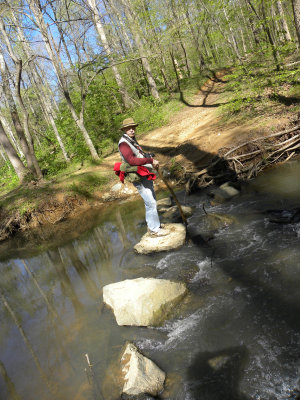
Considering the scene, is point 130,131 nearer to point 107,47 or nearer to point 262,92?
point 262,92

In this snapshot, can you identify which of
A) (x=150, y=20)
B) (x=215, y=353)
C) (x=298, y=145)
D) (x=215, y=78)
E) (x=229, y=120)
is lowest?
(x=215, y=353)

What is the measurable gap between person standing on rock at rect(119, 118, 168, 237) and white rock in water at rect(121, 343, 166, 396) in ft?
10.2

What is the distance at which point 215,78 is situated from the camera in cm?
2362

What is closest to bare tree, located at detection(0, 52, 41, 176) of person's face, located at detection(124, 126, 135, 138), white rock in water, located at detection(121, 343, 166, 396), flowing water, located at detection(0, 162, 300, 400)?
flowing water, located at detection(0, 162, 300, 400)

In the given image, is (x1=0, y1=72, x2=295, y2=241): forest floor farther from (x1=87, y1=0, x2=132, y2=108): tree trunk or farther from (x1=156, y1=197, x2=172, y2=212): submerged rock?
(x1=87, y1=0, x2=132, y2=108): tree trunk

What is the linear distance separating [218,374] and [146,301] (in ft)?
4.39

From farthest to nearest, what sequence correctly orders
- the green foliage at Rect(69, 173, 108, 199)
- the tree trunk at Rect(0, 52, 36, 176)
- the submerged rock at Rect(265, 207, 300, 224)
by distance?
the tree trunk at Rect(0, 52, 36, 176) < the green foliage at Rect(69, 173, 108, 199) < the submerged rock at Rect(265, 207, 300, 224)

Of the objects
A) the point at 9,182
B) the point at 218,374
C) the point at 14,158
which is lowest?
the point at 218,374

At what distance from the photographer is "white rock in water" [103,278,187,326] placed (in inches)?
149

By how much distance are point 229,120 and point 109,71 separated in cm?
1439

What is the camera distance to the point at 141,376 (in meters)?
2.87

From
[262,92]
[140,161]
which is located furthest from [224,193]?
[262,92]

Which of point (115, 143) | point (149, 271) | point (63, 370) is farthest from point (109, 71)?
point (63, 370)

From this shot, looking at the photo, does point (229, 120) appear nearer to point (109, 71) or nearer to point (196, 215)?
point (196, 215)
